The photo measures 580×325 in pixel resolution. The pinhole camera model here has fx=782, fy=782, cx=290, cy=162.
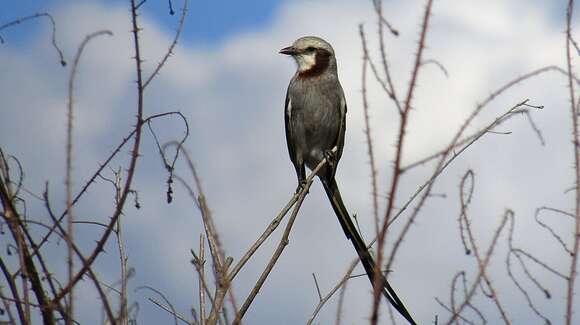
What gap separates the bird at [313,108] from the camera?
214 inches

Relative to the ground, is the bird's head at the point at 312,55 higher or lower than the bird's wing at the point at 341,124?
higher

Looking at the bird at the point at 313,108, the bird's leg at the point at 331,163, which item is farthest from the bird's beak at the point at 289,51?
the bird's leg at the point at 331,163

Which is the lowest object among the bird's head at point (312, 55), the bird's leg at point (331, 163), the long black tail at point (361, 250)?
the long black tail at point (361, 250)

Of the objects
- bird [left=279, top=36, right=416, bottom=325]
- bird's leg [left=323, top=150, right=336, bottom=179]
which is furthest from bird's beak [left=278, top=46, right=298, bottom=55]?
bird's leg [left=323, top=150, right=336, bottom=179]

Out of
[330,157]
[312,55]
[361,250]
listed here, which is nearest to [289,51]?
[312,55]

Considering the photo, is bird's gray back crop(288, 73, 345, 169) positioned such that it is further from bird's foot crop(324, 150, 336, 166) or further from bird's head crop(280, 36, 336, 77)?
bird's foot crop(324, 150, 336, 166)

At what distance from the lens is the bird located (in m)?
5.43

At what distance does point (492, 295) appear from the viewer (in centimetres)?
219

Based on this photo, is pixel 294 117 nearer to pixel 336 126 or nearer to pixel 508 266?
pixel 336 126

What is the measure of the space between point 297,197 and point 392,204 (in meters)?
1.64

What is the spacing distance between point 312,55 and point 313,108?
0.43 m

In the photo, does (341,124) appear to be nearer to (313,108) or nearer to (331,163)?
(313,108)

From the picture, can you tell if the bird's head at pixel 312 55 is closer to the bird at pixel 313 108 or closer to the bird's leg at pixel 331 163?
the bird at pixel 313 108

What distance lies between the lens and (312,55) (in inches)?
221
